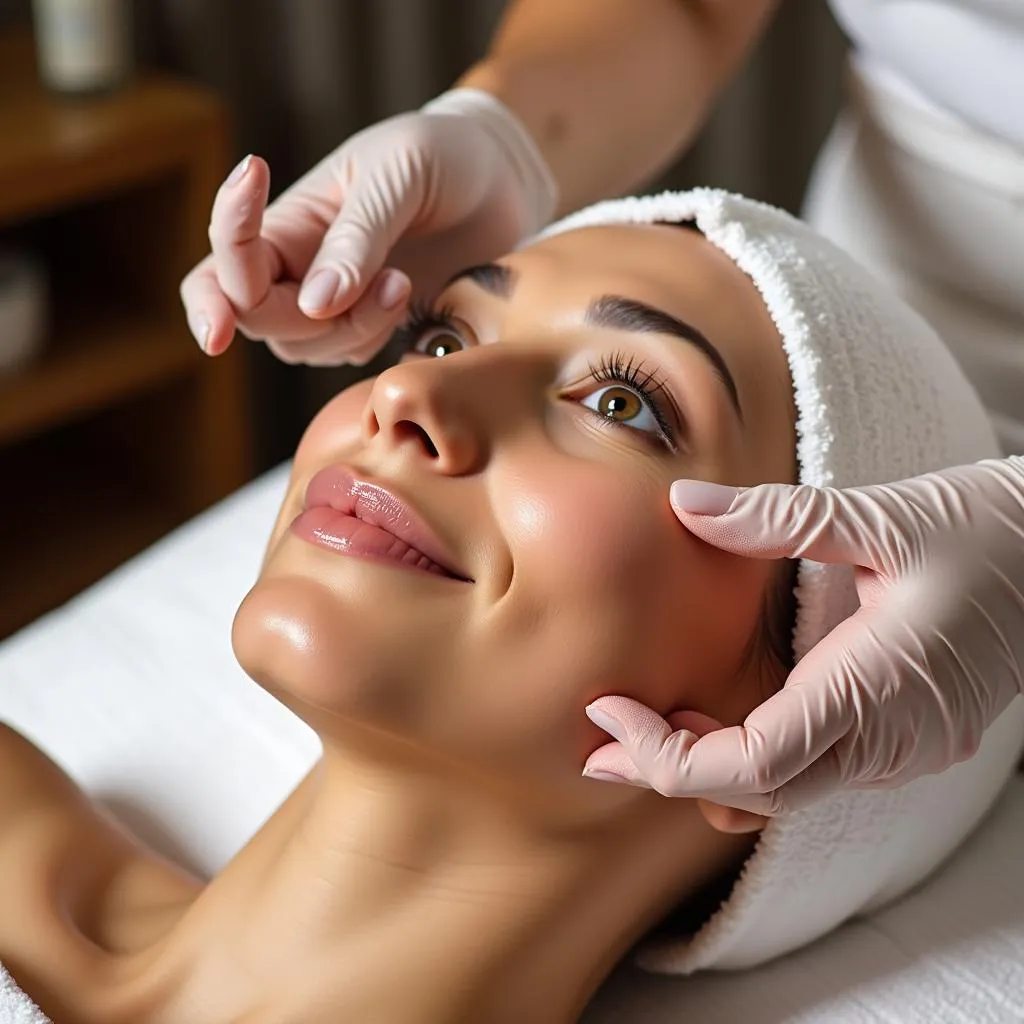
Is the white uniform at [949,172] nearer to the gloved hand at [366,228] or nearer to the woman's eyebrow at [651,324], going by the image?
the gloved hand at [366,228]

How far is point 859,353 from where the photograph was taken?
0.93 meters

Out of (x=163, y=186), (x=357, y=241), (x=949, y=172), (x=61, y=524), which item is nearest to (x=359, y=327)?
(x=357, y=241)

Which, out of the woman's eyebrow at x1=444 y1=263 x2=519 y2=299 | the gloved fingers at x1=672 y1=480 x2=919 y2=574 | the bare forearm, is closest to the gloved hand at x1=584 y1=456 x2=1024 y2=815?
the gloved fingers at x1=672 y1=480 x2=919 y2=574

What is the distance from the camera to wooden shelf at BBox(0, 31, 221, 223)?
1833 millimetres

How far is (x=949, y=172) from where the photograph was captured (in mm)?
1265

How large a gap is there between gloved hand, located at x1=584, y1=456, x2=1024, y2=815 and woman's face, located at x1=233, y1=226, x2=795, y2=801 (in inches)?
1.6

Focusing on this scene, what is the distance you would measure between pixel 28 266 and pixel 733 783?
1571mm

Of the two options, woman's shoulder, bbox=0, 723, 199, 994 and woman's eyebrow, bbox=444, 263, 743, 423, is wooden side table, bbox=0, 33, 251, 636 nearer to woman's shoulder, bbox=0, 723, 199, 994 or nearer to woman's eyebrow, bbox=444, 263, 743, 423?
woman's shoulder, bbox=0, 723, 199, 994

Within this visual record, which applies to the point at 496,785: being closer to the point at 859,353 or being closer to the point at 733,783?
the point at 733,783

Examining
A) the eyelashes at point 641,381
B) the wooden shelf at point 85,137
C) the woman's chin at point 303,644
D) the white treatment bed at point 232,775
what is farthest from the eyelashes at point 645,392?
the wooden shelf at point 85,137

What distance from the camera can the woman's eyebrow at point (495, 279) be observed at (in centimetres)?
97

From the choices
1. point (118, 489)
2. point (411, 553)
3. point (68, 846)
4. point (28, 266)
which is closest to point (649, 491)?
point (411, 553)

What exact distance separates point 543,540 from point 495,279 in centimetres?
24

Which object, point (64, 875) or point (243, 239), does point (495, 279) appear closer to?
point (243, 239)
